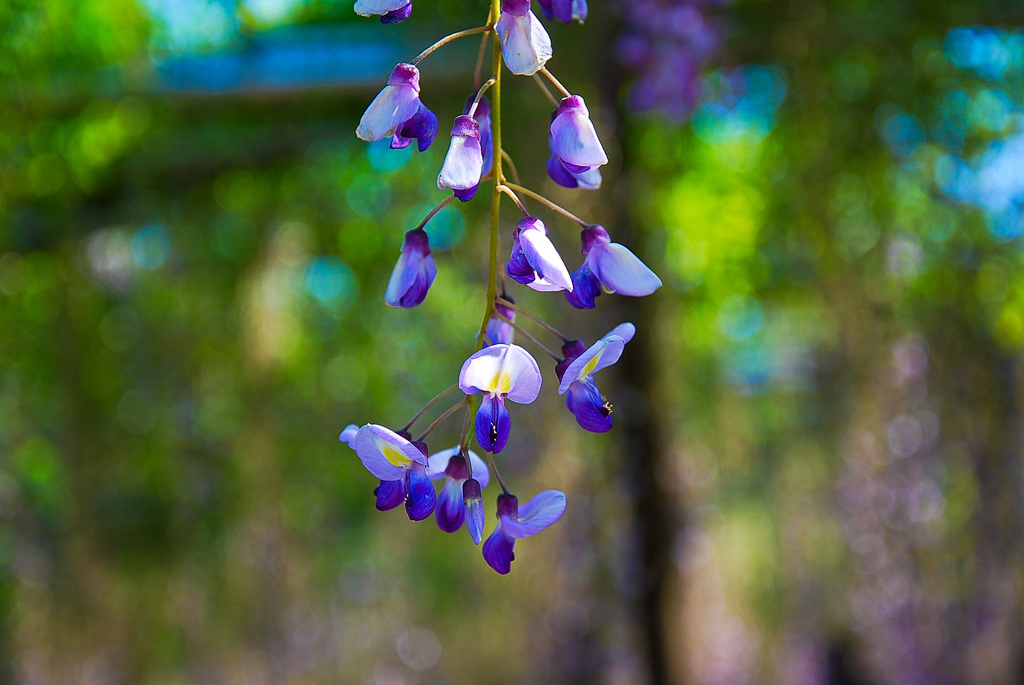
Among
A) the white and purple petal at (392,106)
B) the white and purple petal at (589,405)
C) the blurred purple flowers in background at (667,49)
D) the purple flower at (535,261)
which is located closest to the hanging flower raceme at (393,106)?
the white and purple petal at (392,106)

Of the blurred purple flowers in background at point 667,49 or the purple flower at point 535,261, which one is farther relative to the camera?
the blurred purple flowers in background at point 667,49

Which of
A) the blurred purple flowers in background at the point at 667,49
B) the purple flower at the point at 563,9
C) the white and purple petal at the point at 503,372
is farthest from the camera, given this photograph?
the blurred purple flowers in background at the point at 667,49

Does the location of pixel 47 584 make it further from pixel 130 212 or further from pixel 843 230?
pixel 843 230

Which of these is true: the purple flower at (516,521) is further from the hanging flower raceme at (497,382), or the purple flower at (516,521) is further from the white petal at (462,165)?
the white petal at (462,165)

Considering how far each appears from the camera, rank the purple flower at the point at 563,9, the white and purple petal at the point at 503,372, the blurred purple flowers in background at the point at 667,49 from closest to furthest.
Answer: the white and purple petal at the point at 503,372 → the purple flower at the point at 563,9 → the blurred purple flowers in background at the point at 667,49

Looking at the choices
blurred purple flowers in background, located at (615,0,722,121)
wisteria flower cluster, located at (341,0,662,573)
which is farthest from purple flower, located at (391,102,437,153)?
blurred purple flowers in background, located at (615,0,722,121)

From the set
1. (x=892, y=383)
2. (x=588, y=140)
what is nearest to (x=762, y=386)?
(x=892, y=383)

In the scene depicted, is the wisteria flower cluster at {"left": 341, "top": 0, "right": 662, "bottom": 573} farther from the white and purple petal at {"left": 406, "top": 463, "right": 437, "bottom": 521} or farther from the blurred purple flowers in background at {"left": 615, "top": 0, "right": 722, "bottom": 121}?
the blurred purple flowers in background at {"left": 615, "top": 0, "right": 722, "bottom": 121}

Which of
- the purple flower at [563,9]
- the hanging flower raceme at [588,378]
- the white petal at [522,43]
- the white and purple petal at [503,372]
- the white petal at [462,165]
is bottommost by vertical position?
the hanging flower raceme at [588,378]

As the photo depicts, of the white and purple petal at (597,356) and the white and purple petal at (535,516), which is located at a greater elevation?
the white and purple petal at (597,356)
